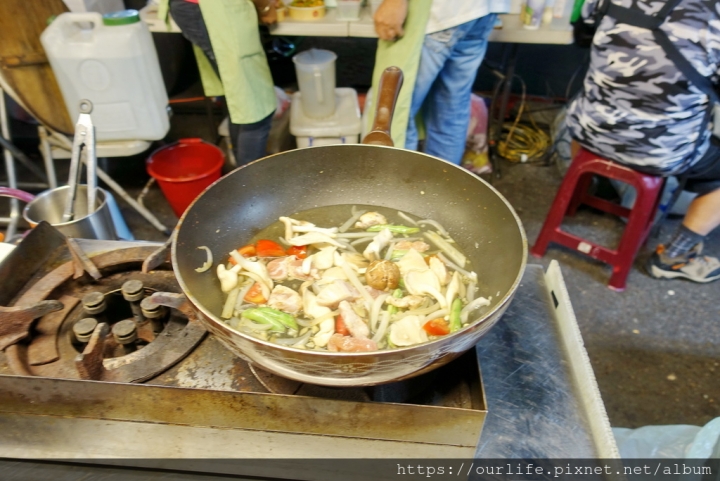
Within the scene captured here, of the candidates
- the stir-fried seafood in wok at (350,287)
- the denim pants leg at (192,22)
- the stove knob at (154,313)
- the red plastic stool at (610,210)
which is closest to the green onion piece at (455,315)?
the stir-fried seafood in wok at (350,287)

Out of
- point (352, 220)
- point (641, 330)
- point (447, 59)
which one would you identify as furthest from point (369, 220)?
point (641, 330)

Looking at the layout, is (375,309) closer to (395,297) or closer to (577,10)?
(395,297)

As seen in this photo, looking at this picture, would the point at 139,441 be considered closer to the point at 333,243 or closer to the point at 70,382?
the point at 70,382

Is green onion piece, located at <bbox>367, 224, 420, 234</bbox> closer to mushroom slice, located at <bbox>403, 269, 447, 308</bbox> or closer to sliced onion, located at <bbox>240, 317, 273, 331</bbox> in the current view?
mushroom slice, located at <bbox>403, 269, 447, 308</bbox>

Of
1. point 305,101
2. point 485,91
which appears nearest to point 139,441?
point 305,101

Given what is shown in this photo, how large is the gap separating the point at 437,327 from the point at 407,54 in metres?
1.89

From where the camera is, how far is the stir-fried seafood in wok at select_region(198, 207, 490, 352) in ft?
3.89

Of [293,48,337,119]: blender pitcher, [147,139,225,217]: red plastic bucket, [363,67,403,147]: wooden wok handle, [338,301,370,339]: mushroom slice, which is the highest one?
[363,67,403,147]: wooden wok handle

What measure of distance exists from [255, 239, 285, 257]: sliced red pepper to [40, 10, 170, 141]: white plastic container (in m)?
1.94

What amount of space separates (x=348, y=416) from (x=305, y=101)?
2724mm

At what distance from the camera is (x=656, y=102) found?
85.6 inches

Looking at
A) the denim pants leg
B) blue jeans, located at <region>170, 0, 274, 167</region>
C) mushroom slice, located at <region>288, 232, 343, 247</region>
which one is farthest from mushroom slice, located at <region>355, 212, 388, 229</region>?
the denim pants leg

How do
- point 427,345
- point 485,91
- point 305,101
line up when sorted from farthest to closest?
1. point 485,91
2. point 305,101
3. point 427,345

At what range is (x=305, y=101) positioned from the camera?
3.35m
